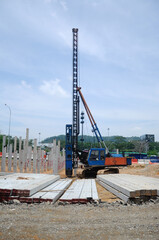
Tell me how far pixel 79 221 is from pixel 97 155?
13867mm

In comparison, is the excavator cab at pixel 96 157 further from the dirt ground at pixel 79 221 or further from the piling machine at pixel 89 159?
the dirt ground at pixel 79 221

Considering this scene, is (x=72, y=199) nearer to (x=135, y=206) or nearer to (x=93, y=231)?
(x=135, y=206)

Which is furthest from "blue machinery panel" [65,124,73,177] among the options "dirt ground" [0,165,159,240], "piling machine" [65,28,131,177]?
"dirt ground" [0,165,159,240]

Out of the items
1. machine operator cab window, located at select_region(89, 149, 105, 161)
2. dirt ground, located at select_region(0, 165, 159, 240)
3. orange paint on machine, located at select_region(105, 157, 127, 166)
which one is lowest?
dirt ground, located at select_region(0, 165, 159, 240)

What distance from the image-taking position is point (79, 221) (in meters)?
4.62

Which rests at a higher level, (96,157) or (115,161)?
(96,157)

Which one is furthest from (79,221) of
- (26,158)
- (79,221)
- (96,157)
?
(96,157)

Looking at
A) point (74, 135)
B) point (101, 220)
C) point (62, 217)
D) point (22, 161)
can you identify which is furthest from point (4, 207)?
point (74, 135)

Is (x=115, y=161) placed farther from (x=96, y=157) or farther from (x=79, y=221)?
(x=79, y=221)

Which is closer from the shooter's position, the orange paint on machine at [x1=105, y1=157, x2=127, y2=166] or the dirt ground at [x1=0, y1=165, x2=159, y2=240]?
the dirt ground at [x1=0, y1=165, x2=159, y2=240]

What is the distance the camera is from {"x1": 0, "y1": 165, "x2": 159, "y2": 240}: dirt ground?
3.86 metres

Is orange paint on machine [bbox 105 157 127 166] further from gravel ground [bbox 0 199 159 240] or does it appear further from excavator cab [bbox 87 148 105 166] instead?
gravel ground [bbox 0 199 159 240]

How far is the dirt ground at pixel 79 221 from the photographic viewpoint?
3.86 metres

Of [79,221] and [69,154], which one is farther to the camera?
[69,154]
